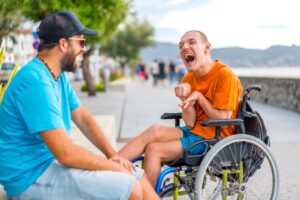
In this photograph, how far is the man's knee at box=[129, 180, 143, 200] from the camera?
2963 mm

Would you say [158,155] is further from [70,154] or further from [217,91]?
[70,154]

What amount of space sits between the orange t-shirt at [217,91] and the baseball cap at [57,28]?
1.23 m

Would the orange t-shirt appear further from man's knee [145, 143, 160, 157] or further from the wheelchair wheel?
man's knee [145, 143, 160, 157]

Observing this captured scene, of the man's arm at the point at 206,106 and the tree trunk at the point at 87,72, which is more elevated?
the man's arm at the point at 206,106

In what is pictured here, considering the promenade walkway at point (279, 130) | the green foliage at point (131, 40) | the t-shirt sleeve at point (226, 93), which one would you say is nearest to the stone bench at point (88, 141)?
the promenade walkway at point (279, 130)

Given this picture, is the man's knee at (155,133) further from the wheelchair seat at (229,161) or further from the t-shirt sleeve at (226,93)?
the t-shirt sleeve at (226,93)

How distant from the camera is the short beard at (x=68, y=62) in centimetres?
304

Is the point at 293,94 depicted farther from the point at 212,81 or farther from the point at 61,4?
the point at 212,81

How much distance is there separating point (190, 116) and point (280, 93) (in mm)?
12306

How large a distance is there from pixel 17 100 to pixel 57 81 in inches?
12.1

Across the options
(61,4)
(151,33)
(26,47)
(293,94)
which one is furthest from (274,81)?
(26,47)

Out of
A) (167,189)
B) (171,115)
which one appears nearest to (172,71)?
(171,115)

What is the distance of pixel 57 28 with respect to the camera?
2.98 metres

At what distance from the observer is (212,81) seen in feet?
13.1
